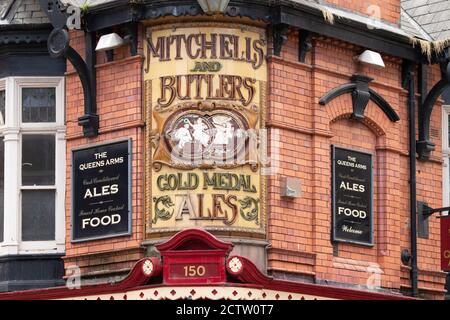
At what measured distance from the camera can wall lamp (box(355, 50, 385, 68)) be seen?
33.3 m

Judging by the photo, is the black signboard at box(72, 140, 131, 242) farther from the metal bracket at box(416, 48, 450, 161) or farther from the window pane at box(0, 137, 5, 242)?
the metal bracket at box(416, 48, 450, 161)

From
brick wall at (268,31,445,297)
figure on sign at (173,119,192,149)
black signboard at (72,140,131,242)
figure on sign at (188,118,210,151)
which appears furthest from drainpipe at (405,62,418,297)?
black signboard at (72,140,131,242)

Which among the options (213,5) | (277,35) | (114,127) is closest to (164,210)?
(114,127)

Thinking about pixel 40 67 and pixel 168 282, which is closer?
pixel 168 282

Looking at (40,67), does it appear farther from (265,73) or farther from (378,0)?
(378,0)

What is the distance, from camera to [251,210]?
31156mm

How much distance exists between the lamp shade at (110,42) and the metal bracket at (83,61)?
0.38 meters

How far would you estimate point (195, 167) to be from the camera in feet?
102

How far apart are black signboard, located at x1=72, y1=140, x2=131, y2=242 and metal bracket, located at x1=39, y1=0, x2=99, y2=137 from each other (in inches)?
17.2

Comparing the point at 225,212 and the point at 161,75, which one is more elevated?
the point at 161,75

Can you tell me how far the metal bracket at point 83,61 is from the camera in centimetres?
3192

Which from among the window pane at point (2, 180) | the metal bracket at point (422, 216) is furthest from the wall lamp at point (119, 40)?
the metal bracket at point (422, 216)
